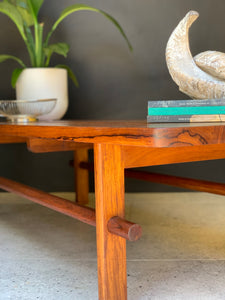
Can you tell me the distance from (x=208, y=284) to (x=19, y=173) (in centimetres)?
154

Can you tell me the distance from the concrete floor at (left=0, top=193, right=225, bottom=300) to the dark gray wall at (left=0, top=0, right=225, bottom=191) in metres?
0.41

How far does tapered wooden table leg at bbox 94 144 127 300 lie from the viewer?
2.63 ft

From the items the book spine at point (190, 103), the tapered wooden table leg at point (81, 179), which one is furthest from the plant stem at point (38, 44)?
the book spine at point (190, 103)

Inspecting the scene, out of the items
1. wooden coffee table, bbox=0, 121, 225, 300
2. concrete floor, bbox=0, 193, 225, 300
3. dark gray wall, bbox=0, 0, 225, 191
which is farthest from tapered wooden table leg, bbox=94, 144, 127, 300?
dark gray wall, bbox=0, 0, 225, 191

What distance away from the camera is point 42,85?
1.88 meters

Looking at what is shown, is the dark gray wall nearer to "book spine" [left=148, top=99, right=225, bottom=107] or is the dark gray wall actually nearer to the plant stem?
the plant stem

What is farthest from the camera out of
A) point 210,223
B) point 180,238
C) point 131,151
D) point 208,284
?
point 210,223

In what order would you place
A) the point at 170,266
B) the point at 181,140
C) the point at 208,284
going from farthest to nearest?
the point at 170,266 < the point at 208,284 < the point at 181,140

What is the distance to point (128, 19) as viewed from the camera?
85.6 inches

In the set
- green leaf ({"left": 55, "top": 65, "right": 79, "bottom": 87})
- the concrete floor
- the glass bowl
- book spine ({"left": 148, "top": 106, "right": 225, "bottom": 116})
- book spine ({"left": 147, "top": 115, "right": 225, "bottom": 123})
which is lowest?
the concrete floor

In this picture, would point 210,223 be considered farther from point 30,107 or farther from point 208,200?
point 30,107

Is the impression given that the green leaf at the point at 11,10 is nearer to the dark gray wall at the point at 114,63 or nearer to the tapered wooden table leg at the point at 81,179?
the dark gray wall at the point at 114,63

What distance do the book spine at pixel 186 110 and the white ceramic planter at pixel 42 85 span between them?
3.33ft

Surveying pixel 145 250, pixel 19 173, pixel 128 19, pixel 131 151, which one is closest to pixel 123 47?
pixel 128 19
